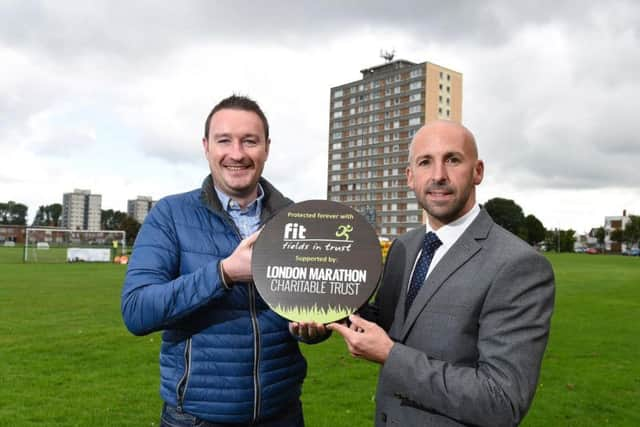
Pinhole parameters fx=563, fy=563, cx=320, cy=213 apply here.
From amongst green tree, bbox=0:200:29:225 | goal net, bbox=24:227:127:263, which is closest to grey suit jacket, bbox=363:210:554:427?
goal net, bbox=24:227:127:263

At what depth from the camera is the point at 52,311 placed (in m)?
13.8

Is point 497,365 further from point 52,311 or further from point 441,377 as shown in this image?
point 52,311

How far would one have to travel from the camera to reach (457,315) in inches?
91.2

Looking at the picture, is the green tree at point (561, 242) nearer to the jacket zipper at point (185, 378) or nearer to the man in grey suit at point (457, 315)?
the man in grey suit at point (457, 315)

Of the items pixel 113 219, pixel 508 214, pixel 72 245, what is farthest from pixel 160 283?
pixel 113 219

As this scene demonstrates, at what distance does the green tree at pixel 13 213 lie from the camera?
159500mm

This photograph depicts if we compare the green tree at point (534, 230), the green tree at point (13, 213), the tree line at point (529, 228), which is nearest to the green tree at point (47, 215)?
the green tree at point (13, 213)

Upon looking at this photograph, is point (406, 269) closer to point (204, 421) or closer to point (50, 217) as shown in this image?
point (204, 421)

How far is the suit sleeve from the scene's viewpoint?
2.11 metres

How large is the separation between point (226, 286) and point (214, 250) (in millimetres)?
298

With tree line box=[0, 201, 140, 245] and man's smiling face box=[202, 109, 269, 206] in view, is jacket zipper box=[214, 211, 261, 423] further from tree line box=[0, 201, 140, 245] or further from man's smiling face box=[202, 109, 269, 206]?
tree line box=[0, 201, 140, 245]

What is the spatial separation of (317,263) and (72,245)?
54049 mm

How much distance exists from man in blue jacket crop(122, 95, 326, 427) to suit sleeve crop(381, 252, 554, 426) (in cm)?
50

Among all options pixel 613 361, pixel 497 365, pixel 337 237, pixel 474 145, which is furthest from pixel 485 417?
pixel 613 361
